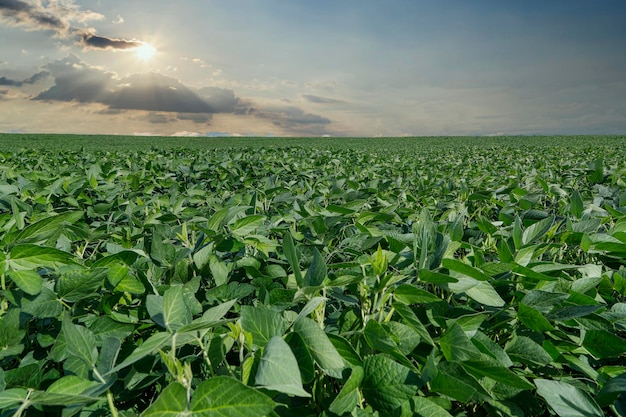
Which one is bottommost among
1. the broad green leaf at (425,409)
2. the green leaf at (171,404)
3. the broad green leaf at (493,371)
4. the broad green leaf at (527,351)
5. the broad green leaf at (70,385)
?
the broad green leaf at (425,409)

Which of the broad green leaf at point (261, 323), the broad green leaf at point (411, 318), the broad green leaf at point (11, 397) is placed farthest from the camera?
the broad green leaf at point (411, 318)

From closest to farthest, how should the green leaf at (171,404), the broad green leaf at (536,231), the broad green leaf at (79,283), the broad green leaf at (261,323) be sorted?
the green leaf at (171,404) → the broad green leaf at (261,323) → the broad green leaf at (79,283) → the broad green leaf at (536,231)

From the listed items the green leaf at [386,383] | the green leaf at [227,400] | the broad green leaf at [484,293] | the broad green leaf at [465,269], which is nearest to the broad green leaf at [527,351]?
the broad green leaf at [484,293]

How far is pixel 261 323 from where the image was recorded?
833 millimetres

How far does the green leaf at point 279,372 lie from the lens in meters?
0.66

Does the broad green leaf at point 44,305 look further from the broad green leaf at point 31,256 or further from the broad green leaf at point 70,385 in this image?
the broad green leaf at point 70,385

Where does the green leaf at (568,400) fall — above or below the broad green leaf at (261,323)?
below

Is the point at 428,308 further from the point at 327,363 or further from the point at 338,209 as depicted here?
the point at 338,209

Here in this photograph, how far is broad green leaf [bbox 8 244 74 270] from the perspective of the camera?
1.09 metres

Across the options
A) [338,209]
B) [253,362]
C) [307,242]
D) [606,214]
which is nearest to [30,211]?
[307,242]

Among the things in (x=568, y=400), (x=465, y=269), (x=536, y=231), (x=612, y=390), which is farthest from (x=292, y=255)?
(x=536, y=231)

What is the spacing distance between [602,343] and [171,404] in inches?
43.5

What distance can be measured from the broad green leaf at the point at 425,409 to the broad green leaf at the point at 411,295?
214 mm

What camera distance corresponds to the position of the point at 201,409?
666 mm
